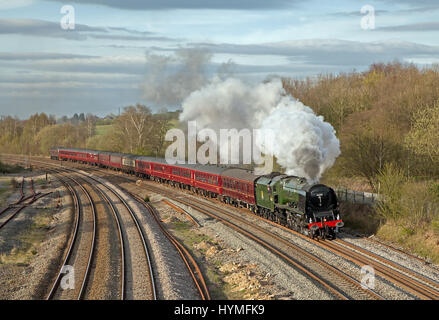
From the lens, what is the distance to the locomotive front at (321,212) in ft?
85.4

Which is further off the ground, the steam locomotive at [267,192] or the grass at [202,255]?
the steam locomotive at [267,192]

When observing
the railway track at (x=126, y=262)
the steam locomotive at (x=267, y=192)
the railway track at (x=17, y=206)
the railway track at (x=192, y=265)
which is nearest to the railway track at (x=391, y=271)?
the steam locomotive at (x=267, y=192)

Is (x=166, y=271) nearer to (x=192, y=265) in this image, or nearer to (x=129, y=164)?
(x=192, y=265)

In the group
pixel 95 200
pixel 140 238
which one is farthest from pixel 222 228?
pixel 95 200

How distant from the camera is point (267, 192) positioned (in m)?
31.6

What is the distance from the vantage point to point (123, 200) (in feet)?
145

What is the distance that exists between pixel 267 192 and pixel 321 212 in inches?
235

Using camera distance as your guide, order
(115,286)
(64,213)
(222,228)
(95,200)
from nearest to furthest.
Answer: (115,286) < (222,228) < (64,213) < (95,200)

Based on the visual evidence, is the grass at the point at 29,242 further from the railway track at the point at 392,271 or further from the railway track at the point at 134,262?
the railway track at the point at 392,271

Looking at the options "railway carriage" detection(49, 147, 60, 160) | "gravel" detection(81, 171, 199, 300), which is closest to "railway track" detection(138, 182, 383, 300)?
"gravel" detection(81, 171, 199, 300)

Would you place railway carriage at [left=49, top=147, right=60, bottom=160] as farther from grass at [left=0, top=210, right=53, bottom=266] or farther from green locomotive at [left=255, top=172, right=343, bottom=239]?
Result: green locomotive at [left=255, top=172, right=343, bottom=239]

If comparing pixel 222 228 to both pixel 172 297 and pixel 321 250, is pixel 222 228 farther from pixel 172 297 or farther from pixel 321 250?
pixel 172 297

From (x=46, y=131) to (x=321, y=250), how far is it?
11291 cm

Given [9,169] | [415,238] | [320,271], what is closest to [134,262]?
[320,271]
